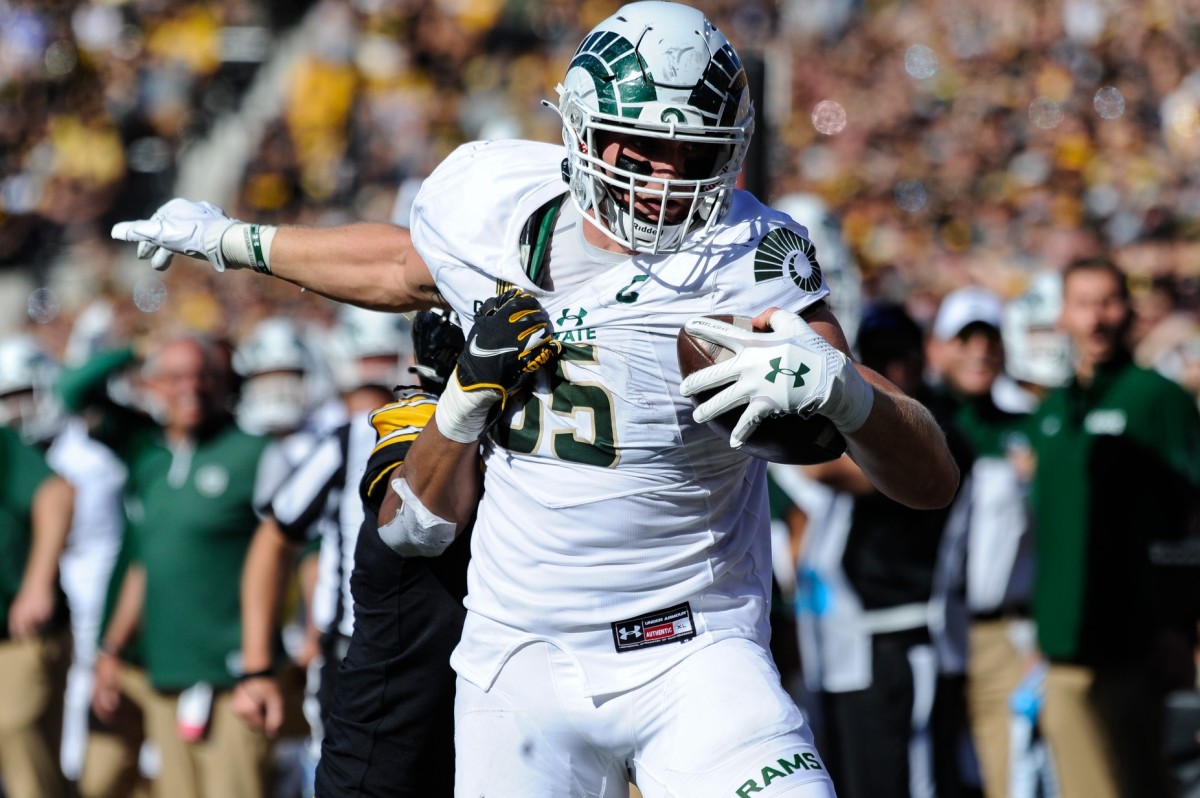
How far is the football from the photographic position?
2729mm

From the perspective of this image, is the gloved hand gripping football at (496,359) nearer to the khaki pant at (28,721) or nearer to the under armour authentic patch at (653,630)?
the under armour authentic patch at (653,630)

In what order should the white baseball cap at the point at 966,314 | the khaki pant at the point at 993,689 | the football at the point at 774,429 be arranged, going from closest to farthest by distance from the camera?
the football at the point at 774,429
the khaki pant at the point at 993,689
the white baseball cap at the point at 966,314

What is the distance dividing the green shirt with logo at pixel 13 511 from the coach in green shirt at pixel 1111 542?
4075 mm

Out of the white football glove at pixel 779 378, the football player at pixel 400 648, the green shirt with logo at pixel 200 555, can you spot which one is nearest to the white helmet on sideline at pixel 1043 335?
A: the green shirt with logo at pixel 200 555

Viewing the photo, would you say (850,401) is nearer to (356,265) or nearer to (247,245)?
(356,265)

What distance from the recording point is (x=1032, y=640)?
20.6 ft

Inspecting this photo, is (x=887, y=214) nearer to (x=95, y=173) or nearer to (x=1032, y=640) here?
(x=1032, y=640)

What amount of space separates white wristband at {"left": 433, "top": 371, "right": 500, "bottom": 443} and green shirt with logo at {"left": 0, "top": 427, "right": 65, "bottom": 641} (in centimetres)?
424

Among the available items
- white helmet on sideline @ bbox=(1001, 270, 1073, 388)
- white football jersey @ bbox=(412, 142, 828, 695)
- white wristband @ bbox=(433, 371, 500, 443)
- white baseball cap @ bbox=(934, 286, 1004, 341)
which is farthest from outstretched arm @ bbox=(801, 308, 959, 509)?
white helmet on sideline @ bbox=(1001, 270, 1073, 388)

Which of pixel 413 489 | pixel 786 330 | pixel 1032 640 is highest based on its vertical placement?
pixel 786 330

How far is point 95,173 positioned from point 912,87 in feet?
27.5

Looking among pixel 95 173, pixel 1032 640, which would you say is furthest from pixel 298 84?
pixel 1032 640

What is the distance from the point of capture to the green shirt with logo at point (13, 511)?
6.84 meters

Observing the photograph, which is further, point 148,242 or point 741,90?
point 148,242
